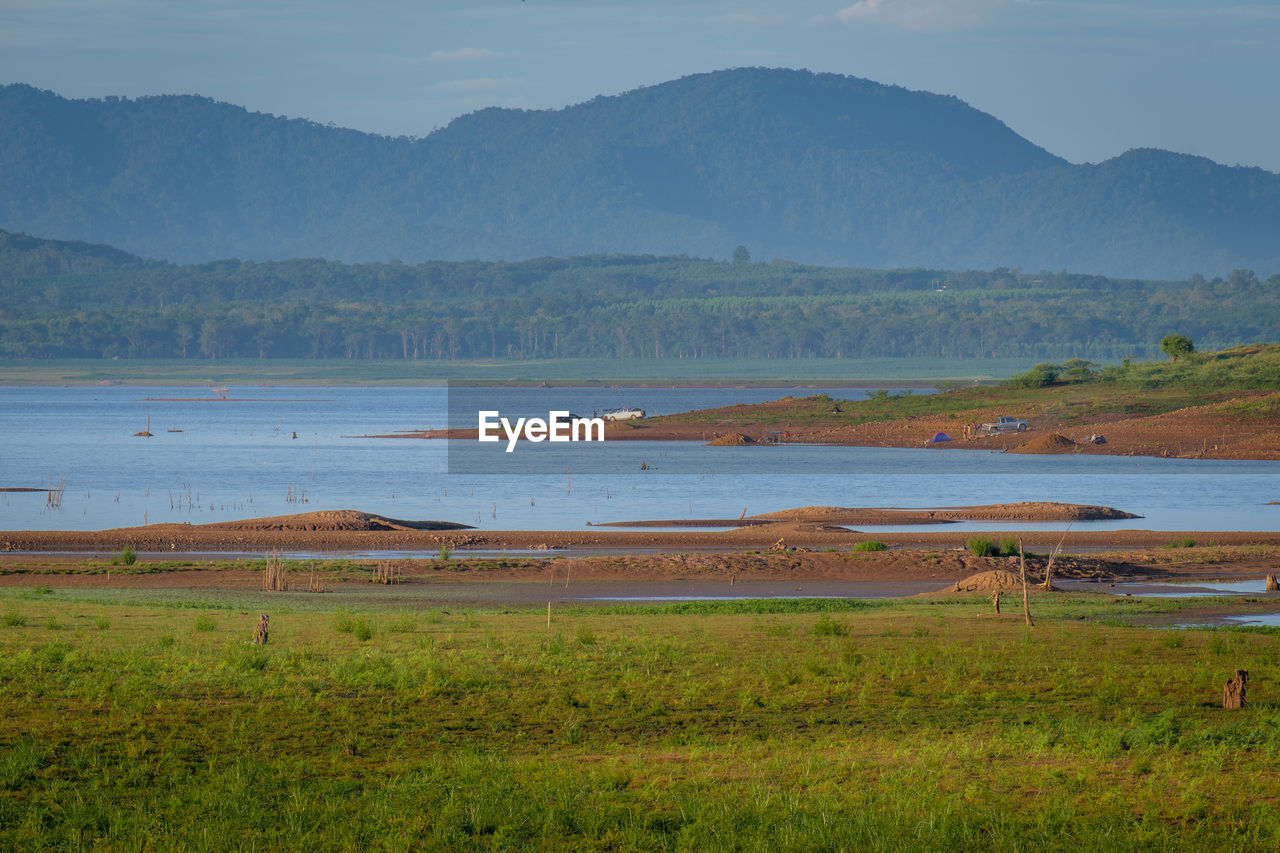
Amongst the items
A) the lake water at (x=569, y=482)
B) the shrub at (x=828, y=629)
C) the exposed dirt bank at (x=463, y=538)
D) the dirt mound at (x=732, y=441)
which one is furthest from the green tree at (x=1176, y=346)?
the shrub at (x=828, y=629)

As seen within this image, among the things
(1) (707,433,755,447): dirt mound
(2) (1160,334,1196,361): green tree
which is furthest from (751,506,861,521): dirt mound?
(2) (1160,334,1196,361): green tree

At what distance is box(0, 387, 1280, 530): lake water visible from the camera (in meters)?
55.6

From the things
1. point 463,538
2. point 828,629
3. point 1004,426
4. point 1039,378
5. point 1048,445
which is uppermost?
point 1039,378

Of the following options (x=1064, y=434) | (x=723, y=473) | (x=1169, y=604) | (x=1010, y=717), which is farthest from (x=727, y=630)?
(x=1064, y=434)

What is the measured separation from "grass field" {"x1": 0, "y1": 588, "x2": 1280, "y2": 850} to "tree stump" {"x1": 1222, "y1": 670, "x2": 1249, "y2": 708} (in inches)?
7.2

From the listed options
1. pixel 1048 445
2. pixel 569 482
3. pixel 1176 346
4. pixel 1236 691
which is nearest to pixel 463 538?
pixel 569 482

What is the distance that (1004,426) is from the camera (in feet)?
327

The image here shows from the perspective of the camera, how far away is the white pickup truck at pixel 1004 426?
98537 millimetres

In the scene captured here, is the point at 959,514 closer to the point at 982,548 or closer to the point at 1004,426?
the point at 982,548

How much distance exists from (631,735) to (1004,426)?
280 feet

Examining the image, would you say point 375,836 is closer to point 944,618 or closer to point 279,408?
point 944,618

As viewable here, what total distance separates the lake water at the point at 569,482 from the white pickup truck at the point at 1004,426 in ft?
20.5

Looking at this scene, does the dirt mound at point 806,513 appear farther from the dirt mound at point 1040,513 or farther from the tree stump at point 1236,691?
the tree stump at point 1236,691

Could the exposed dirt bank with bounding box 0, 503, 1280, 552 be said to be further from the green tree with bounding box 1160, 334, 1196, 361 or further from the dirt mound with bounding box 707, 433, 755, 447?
the green tree with bounding box 1160, 334, 1196, 361
